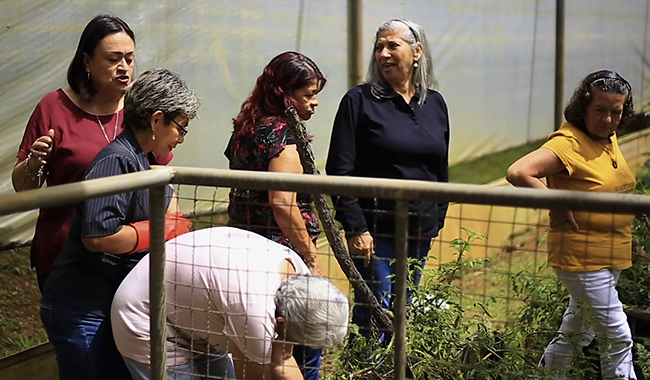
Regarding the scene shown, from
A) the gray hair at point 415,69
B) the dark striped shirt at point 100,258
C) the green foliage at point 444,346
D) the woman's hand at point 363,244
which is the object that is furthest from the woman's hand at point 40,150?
the gray hair at point 415,69

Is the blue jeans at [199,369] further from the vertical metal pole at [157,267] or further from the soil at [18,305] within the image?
the soil at [18,305]

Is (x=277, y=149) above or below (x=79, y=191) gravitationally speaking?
above

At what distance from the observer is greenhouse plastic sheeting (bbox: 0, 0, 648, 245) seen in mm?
3557

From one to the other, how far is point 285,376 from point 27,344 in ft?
5.50

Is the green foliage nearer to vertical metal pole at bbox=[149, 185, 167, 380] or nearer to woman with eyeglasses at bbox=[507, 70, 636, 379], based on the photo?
woman with eyeglasses at bbox=[507, 70, 636, 379]

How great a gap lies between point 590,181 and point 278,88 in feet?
3.99

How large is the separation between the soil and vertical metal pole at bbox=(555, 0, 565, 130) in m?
5.40

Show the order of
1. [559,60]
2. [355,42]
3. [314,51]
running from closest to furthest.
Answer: [314,51]
[355,42]
[559,60]

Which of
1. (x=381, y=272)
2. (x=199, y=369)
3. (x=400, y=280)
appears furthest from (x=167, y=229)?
(x=381, y=272)

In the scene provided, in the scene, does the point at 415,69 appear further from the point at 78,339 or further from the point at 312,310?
the point at 78,339

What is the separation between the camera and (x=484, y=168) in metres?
6.79

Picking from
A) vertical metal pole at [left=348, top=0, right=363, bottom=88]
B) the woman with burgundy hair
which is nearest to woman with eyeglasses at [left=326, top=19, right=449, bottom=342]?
the woman with burgundy hair

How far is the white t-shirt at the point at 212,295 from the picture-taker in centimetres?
229

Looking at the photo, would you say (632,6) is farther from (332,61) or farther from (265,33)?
(265,33)
